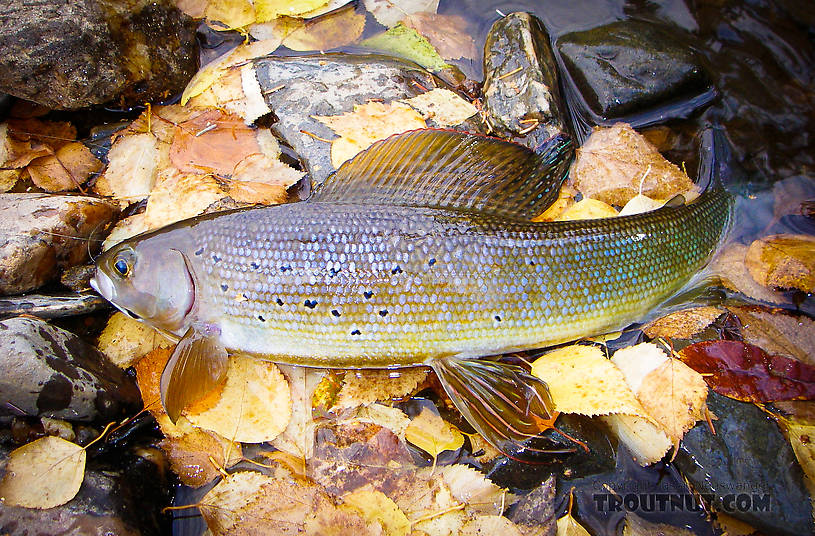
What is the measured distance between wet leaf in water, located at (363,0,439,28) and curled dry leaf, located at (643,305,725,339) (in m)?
3.57

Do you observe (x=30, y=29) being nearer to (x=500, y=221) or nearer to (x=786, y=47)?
(x=500, y=221)

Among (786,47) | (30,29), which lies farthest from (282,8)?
(786,47)

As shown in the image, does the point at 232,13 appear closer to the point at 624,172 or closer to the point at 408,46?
the point at 408,46

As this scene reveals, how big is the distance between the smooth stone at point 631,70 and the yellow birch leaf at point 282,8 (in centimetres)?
249

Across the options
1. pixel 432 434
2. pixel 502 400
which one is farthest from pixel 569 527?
pixel 432 434

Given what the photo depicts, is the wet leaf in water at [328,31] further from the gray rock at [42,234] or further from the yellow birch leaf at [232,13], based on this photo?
the gray rock at [42,234]

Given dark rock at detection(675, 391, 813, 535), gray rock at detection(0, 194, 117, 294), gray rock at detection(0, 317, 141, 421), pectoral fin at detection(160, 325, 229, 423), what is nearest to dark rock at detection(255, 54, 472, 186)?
pectoral fin at detection(160, 325, 229, 423)

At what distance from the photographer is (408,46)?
5043 millimetres

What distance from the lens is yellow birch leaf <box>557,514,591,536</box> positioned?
10.8 feet

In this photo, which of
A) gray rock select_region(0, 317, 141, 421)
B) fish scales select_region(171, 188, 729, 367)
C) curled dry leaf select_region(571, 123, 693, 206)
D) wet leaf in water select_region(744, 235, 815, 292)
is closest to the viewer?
gray rock select_region(0, 317, 141, 421)

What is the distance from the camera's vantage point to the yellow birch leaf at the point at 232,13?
5.10 m

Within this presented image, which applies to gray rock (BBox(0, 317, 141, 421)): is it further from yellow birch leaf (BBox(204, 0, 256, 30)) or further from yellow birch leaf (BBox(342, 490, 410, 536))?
yellow birch leaf (BBox(204, 0, 256, 30))

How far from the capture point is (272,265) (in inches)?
134

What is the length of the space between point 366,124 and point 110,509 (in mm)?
3199
